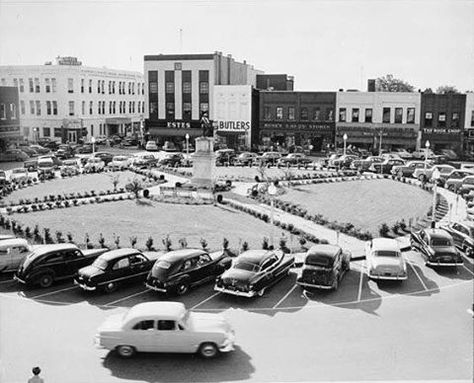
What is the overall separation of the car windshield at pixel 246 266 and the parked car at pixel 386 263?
14.1ft

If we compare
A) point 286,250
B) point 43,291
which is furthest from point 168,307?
point 286,250

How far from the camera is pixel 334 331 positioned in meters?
16.1

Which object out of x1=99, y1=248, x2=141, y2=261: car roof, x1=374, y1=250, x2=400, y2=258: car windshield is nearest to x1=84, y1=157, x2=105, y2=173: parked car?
x1=99, y1=248, x2=141, y2=261: car roof

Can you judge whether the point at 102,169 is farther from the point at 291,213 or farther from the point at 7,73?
the point at 291,213

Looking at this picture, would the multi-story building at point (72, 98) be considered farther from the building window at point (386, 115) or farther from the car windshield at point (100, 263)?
the car windshield at point (100, 263)

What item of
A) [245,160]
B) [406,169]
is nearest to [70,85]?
[245,160]

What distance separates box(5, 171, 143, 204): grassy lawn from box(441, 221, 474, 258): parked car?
23.9 meters

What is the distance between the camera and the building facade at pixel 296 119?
68.2 meters

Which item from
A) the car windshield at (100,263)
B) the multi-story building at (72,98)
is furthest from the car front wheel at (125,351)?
the multi-story building at (72,98)

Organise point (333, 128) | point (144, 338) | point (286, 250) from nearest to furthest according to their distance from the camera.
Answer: point (144, 338) < point (286, 250) < point (333, 128)

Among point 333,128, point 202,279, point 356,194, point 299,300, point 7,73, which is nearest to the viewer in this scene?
point 299,300

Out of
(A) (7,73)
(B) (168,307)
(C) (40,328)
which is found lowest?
(C) (40,328)

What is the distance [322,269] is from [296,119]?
5086 centimetres

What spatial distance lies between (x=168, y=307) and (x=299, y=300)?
5368 mm
